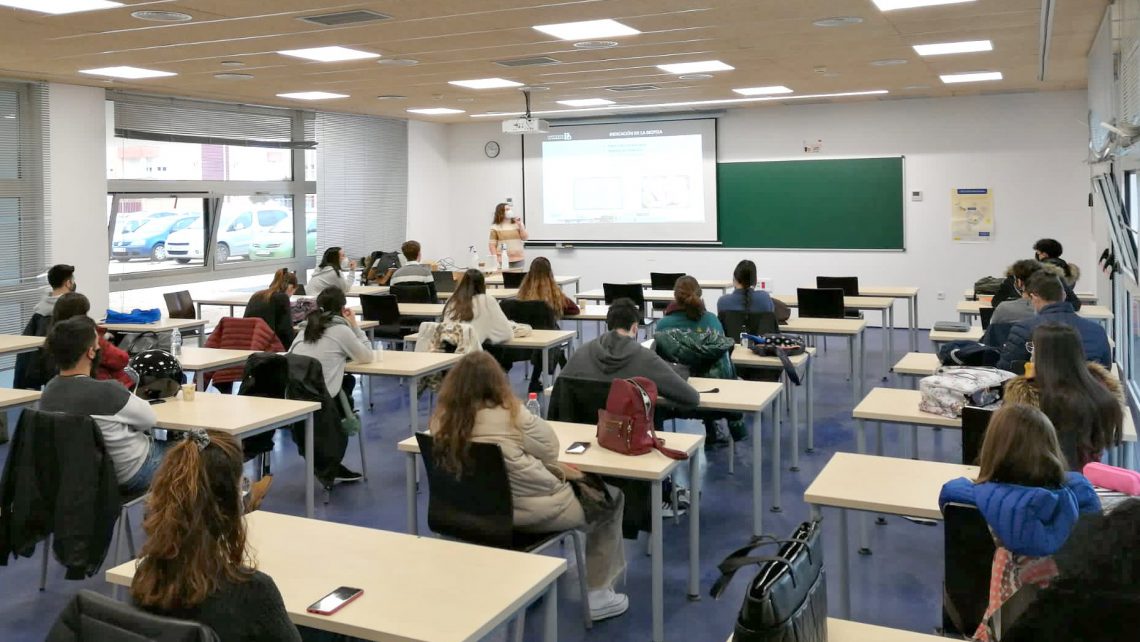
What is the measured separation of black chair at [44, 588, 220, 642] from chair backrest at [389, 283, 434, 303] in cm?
769

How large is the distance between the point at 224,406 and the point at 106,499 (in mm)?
1036

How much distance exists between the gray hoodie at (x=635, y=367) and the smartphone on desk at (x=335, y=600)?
224 cm

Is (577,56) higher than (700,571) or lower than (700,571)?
higher

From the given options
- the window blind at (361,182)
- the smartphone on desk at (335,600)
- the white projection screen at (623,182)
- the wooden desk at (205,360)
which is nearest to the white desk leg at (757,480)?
the smartphone on desk at (335,600)

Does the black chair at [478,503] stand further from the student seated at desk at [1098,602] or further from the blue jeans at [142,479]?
the student seated at desk at [1098,602]

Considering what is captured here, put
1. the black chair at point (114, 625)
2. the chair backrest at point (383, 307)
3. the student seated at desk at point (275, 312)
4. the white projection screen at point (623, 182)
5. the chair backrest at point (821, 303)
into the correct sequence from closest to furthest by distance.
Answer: the black chair at point (114, 625) < the student seated at desk at point (275, 312) < the chair backrest at point (821, 303) < the chair backrest at point (383, 307) < the white projection screen at point (623, 182)

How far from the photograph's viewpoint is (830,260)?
12.6 m

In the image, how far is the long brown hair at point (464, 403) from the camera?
336cm

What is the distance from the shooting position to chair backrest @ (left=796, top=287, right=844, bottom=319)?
822 centimetres

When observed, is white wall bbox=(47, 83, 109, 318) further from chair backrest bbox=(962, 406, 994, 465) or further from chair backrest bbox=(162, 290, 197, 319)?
chair backrest bbox=(962, 406, 994, 465)

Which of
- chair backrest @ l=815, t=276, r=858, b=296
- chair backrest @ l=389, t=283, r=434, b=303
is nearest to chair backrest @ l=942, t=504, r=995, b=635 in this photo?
chair backrest @ l=815, t=276, r=858, b=296

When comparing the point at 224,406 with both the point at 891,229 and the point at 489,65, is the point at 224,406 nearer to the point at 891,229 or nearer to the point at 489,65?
the point at 489,65

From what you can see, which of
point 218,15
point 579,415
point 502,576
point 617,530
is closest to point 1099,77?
point 579,415

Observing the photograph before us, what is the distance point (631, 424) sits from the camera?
3777 millimetres
